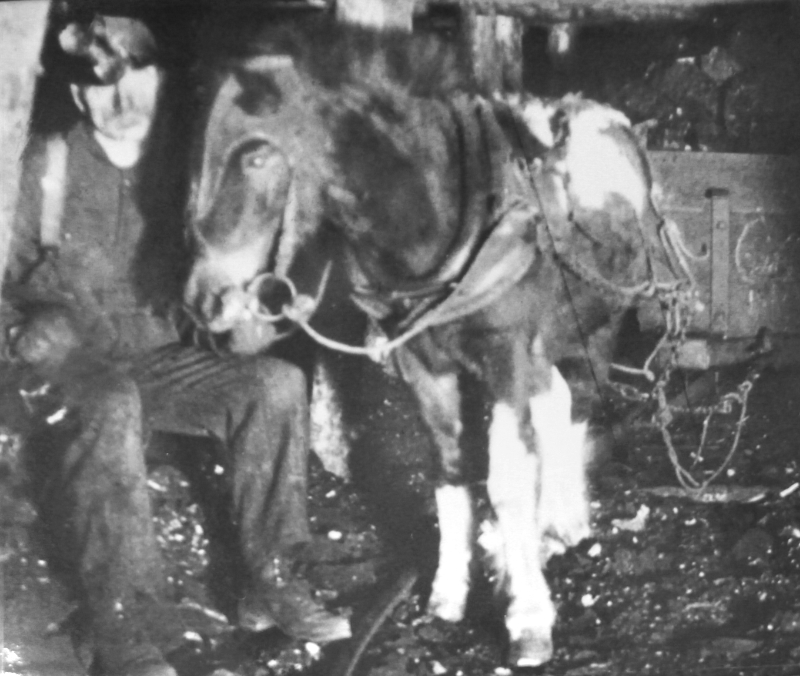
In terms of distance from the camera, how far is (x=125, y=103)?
255 centimetres

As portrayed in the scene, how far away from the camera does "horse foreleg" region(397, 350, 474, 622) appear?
2520 millimetres

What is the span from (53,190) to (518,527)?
138 cm

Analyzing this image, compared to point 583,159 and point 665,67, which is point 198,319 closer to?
point 583,159

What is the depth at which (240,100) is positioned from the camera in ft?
8.26

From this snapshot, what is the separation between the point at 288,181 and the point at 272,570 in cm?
93

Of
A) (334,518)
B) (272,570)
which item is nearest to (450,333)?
(334,518)

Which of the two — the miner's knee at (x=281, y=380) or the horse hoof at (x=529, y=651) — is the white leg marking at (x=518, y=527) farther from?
the miner's knee at (x=281, y=380)

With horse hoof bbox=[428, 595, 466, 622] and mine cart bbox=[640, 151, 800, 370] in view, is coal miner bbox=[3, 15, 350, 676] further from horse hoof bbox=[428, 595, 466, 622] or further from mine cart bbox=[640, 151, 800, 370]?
mine cart bbox=[640, 151, 800, 370]

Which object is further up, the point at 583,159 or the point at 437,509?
the point at 583,159

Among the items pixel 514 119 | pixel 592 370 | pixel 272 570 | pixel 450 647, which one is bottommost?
pixel 450 647

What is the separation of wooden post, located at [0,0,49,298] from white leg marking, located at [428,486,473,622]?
1.21m

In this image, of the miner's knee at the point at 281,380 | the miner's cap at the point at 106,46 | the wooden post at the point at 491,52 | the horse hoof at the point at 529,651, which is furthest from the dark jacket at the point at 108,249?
the horse hoof at the point at 529,651

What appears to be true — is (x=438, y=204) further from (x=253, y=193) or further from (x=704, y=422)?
(x=704, y=422)

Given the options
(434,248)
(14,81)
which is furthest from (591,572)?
(14,81)
